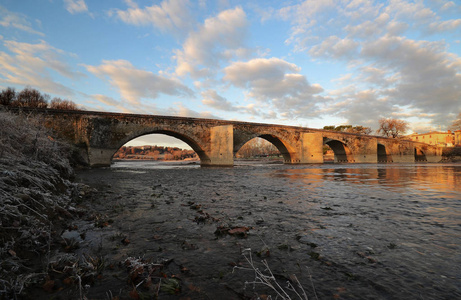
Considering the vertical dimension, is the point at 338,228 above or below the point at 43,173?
below

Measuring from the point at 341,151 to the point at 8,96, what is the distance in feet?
211

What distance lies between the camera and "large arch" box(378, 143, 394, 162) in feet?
168

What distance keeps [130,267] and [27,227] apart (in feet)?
5.09

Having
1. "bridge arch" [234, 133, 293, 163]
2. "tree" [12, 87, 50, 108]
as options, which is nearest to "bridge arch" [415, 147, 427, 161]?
"bridge arch" [234, 133, 293, 163]

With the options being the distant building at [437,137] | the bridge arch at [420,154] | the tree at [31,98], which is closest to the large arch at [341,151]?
the bridge arch at [420,154]

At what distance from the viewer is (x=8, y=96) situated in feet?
125

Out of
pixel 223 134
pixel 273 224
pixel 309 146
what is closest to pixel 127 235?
pixel 273 224

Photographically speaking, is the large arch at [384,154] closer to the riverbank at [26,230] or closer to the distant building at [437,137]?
the distant building at [437,137]

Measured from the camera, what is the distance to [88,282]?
191 cm

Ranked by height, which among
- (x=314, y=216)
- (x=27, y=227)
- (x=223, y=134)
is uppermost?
(x=223, y=134)

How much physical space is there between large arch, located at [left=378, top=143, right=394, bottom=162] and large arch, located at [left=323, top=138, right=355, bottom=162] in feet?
34.7

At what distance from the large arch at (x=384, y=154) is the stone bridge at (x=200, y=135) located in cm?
701

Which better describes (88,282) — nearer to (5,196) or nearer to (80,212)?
(5,196)

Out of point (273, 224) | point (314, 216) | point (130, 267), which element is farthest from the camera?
point (314, 216)
